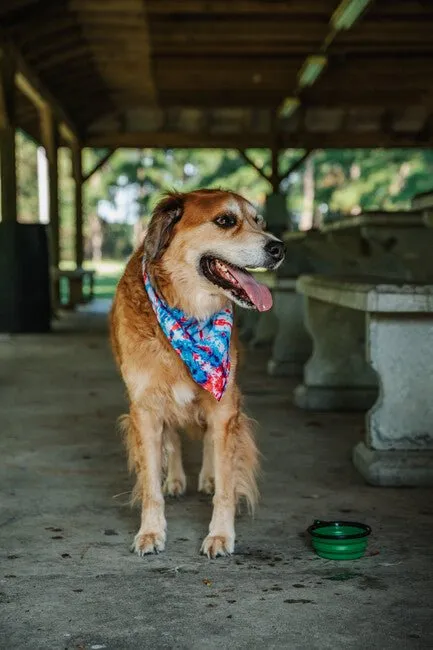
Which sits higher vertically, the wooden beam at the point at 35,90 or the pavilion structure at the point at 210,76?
the pavilion structure at the point at 210,76

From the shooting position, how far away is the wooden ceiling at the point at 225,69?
11.0 metres

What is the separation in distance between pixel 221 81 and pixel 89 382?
9.37 meters

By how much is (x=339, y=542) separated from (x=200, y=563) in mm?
515

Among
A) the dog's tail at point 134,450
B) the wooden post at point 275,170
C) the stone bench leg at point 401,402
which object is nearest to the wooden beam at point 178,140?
the wooden post at point 275,170

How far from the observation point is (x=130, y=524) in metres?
3.99

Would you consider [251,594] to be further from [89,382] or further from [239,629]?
[89,382]

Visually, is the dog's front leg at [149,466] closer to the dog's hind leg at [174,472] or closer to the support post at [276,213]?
the dog's hind leg at [174,472]

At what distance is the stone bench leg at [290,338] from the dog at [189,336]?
172 inches

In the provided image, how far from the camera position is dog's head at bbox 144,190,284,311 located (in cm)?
356

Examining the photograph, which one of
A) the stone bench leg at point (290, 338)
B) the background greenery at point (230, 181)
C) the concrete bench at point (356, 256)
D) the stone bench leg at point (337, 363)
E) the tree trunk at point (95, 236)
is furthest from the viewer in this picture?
the tree trunk at point (95, 236)

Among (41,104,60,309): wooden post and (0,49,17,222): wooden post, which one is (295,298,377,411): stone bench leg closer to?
(0,49,17,222): wooden post

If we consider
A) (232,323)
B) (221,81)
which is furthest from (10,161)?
(232,323)

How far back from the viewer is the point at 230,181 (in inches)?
1662

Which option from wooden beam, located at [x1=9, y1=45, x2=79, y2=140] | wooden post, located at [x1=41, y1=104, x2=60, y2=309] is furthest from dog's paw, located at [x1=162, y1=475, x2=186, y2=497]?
wooden post, located at [x1=41, y1=104, x2=60, y2=309]
